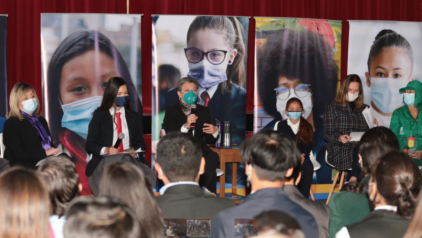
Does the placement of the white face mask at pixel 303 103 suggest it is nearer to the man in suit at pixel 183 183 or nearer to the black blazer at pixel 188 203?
the man in suit at pixel 183 183

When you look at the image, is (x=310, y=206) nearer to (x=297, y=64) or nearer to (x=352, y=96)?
(x=352, y=96)

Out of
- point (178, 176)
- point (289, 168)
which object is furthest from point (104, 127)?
point (289, 168)

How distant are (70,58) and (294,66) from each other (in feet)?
8.56

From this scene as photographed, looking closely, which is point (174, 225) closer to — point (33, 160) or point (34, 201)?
point (34, 201)

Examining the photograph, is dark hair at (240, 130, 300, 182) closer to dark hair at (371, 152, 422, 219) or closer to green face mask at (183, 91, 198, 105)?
dark hair at (371, 152, 422, 219)

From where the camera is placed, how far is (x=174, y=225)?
7.48ft

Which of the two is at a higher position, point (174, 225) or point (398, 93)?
point (398, 93)

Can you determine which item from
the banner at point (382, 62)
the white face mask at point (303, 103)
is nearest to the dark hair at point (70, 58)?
the white face mask at point (303, 103)

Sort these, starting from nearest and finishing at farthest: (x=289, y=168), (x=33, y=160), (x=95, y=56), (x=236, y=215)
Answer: (x=236, y=215)
(x=289, y=168)
(x=33, y=160)
(x=95, y=56)

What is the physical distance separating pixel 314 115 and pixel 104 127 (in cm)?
276

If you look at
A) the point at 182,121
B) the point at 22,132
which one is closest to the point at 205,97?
the point at 182,121

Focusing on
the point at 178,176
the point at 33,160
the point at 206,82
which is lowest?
the point at 33,160

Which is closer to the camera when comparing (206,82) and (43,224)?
(43,224)

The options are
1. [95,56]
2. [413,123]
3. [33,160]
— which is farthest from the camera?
[95,56]
